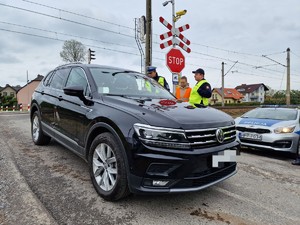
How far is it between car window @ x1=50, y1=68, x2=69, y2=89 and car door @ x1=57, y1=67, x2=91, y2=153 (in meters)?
0.25

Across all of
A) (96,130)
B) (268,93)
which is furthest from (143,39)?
(268,93)

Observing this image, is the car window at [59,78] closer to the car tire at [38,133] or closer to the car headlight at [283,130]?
the car tire at [38,133]

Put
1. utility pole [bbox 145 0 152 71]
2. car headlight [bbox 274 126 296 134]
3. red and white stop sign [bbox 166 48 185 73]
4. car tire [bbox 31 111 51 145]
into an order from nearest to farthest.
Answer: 1. car tire [bbox 31 111 51 145]
2. car headlight [bbox 274 126 296 134]
3. red and white stop sign [bbox 166 48 185 73]
4. utility pole [bbox 145 0 152 71]

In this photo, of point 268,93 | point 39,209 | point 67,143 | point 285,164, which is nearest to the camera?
point 39,209

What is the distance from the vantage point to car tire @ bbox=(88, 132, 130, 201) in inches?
103

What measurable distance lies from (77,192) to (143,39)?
28.6 feet

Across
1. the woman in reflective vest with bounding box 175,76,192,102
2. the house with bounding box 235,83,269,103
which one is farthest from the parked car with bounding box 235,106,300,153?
the house with bounding box 235,83,269,103

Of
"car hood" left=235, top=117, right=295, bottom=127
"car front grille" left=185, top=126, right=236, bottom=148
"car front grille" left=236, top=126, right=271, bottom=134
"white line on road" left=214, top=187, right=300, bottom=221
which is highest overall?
"car front grille" left=185, top=126, right=236, bottom=148

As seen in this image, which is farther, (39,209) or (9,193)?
(9,193)

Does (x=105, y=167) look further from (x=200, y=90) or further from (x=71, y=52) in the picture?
(x=71, y=52)

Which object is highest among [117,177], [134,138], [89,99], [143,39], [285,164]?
[143,39]

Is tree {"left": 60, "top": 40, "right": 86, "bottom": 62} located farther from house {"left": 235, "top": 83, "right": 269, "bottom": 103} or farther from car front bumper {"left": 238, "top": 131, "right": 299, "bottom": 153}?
house {"left": 235, "top": 83, "right": 269, "bottom": 103}

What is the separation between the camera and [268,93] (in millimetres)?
101562

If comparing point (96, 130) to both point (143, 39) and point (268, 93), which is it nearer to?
point (143, 39)
